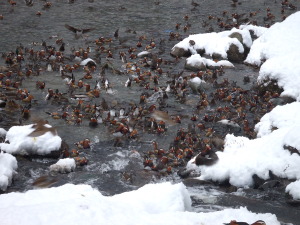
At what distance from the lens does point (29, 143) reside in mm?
9117

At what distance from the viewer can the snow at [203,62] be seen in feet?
47.4

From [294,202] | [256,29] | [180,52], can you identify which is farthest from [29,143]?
[256,29]

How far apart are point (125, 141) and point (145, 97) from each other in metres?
2.39

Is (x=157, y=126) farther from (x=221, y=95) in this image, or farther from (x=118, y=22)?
(x=118, y=22)

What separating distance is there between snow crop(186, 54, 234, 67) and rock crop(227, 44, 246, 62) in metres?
0.46

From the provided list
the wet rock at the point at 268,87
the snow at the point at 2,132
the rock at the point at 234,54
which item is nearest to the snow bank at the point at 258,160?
the wet rock at the point at 268,87

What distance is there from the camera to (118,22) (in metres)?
18.4

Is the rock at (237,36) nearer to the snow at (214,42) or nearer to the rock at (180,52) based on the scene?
the snow at (214,42)

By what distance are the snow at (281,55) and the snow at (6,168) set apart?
7.03 meters

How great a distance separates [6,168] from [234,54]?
945 centimetres

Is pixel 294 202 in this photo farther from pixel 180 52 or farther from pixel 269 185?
pixel 180 52

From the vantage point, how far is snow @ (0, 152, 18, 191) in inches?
312

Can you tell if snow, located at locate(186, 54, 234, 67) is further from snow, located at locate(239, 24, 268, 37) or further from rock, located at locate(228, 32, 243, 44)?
snow, located at locate(239, 24, 268, 37)

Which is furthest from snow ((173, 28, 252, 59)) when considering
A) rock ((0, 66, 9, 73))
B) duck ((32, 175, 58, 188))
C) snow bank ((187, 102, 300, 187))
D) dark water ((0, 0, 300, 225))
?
duck ((32, 175, 58, 188))
